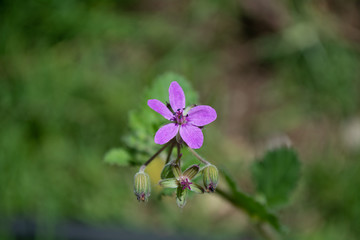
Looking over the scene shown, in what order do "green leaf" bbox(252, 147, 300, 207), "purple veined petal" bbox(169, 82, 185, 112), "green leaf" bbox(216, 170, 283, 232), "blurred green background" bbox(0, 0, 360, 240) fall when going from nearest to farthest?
"purple veined petal" bbox(169, 82, 185, 112) → "green leaf" bbox(216, 170, 283, 232) → "green leaf" bbox(252, 147, 300, 207) → "blurred green background" bbox(0, 0, 360, 240)

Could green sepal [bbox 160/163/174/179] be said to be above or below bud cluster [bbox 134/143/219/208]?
above

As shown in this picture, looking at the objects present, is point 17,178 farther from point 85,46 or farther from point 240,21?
point 240,21

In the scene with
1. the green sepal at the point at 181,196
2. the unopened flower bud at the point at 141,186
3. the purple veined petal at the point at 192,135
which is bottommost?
the green sepal at the point at 181,196

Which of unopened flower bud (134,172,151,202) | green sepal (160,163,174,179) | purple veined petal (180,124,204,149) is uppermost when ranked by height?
purple veined petal (180,124,204,149)

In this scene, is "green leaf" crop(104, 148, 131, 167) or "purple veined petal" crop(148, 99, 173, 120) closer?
"purple veined petal" crop(148, 99, 173, 120)

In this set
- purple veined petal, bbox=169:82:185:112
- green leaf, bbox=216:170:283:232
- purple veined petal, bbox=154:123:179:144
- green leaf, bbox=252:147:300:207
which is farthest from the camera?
green leaf, bbox=252:147:300:207

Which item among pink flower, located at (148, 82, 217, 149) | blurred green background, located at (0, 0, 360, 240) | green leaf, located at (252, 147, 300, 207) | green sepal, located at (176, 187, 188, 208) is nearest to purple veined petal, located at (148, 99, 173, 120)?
pink flower, located at (148, 82, 217, 149)

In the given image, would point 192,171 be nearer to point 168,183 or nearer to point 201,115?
point 168,183

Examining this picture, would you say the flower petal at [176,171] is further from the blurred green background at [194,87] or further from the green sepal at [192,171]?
the blurred green background at [194,87]

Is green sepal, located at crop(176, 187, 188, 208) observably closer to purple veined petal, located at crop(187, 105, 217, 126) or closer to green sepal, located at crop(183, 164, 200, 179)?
green sepal, located at crop(183, 164, 200, 179)

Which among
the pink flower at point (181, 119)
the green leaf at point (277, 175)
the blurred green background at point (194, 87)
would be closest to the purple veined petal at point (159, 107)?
the pink flower at point (181, 119)
